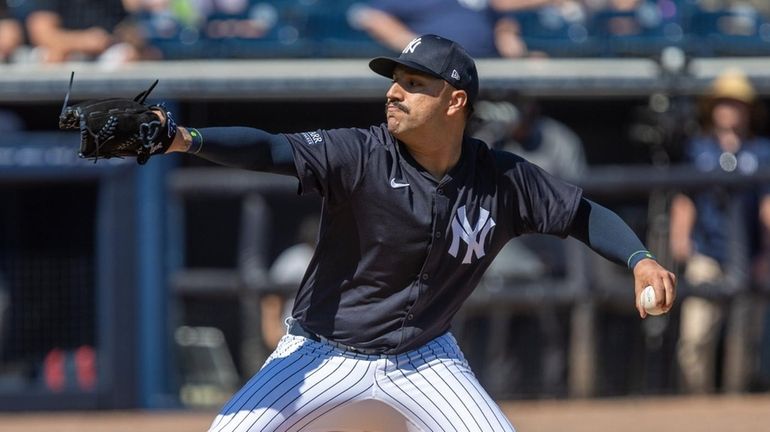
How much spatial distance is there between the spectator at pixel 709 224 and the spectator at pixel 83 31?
3269 millimetres

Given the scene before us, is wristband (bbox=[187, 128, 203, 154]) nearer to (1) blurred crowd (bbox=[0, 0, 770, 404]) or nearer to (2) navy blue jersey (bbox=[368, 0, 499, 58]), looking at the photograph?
(1) blurred crowd (bbox=[0, 0, 770, 404])

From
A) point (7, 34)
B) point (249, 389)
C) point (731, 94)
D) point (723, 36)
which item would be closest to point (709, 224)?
point (731, 94)

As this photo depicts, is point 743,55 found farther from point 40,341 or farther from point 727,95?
point 40,341

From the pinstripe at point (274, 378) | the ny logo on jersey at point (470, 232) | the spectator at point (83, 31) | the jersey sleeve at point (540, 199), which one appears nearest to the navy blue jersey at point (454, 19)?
the spectator at point (83, 31)

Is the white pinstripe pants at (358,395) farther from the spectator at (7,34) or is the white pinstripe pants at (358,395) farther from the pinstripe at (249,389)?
the spectator at (7,34)

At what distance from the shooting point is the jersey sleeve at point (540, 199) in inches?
158

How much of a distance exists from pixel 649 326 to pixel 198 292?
2567mm

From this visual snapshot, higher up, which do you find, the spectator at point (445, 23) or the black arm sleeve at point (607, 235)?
the spectator at point (445, 23)

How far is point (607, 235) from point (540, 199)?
0.76 ft

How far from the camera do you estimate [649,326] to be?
7.54m

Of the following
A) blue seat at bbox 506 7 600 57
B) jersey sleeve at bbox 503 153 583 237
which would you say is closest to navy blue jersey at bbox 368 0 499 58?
blue seat at bbox 506 7 600 57

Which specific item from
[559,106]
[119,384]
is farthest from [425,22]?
[119,384]

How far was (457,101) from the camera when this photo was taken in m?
3.93

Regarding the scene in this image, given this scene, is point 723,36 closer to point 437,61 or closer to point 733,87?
Result: point 733,87
